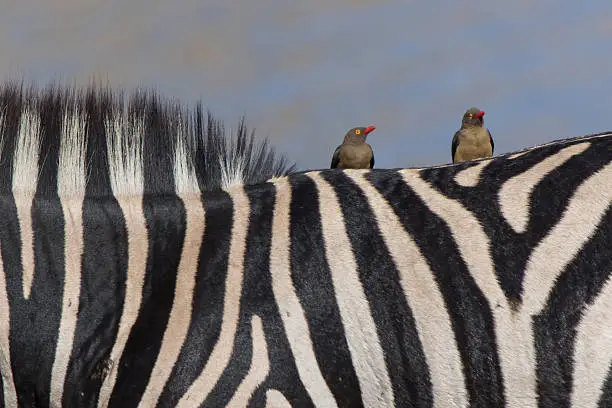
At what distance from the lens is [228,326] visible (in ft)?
10.8

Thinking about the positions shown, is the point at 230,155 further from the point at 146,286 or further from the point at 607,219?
the point at 607,219

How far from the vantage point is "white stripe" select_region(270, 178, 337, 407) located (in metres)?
3.22

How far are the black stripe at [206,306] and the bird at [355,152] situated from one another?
15.0m

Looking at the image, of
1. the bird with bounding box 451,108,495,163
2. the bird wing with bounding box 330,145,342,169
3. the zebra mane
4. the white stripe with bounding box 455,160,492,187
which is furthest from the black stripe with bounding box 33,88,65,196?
the bird wing with bounding box 330,145,342,169

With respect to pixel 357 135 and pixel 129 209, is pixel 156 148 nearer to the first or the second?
pixel 129 209

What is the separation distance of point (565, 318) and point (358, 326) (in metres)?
0.78

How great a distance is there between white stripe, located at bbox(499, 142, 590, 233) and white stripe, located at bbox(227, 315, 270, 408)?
3.59ft

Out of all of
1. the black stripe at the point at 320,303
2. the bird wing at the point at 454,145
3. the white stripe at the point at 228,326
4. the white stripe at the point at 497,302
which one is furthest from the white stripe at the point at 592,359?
the bird wing at the point at 454,145

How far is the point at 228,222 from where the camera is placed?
3572 millimetres

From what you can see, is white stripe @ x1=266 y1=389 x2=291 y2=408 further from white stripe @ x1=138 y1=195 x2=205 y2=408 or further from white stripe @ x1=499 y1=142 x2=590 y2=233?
white stripe @ x1=499 y1=142 x2=590 y2=233

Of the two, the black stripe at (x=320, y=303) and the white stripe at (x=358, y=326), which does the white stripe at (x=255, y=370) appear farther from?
the white stripe at (x=358, y=326)

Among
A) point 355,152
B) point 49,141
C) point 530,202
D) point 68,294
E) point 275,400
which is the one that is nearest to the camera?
point 275,400

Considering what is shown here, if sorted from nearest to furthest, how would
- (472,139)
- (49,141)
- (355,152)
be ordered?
A: (49,141) < (472,139) < (355,152)

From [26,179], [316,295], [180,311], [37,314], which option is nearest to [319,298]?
[316,295]
